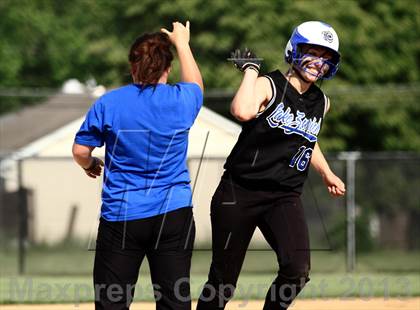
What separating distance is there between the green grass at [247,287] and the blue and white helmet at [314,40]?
5.05m

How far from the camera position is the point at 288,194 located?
6.96 metres

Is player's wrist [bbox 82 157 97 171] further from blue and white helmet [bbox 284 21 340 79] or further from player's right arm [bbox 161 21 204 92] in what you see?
blue and white helmet [bbox 284 21 340 79]

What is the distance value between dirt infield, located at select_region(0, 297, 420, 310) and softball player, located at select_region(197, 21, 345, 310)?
133 inches

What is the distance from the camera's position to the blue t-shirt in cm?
590

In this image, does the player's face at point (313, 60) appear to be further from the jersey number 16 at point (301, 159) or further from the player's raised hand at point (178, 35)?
the player's raised hand at point (178, 35)

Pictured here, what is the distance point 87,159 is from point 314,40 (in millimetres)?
1769

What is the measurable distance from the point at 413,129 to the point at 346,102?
342 centimetres

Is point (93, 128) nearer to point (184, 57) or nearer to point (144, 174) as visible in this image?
point (144, 174)

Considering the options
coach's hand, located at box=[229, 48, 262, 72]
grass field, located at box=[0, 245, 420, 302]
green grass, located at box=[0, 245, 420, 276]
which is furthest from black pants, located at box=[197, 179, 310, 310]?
green grass, located at box=[0, 245, 420, 276]

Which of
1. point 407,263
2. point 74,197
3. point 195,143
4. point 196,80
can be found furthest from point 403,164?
point 196,80

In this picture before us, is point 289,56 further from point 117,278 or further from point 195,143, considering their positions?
point 195,143

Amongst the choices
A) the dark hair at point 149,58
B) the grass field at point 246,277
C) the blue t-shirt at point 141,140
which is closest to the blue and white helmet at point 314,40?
the blue t-shirt at point 141,140

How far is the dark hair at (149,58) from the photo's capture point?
19.3 feet

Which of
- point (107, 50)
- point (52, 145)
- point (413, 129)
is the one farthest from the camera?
point (107, 50)
